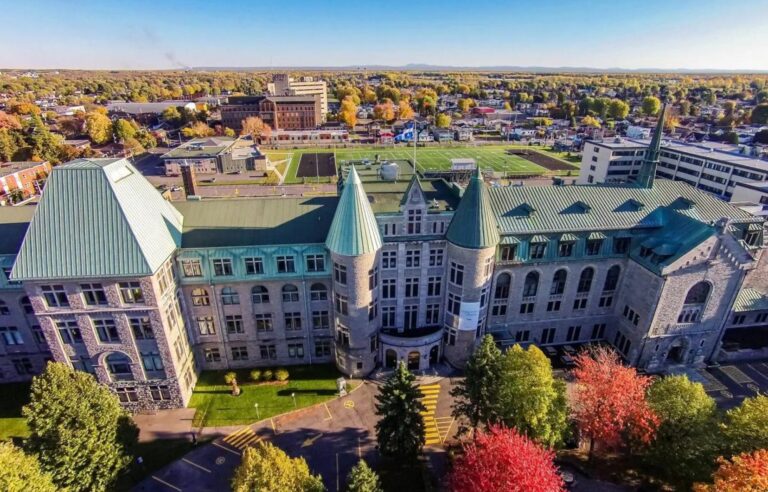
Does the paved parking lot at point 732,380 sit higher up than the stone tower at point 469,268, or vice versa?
the stone tower at point 469,268

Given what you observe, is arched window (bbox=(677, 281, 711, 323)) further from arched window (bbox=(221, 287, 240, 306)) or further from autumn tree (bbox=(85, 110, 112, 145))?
autumn tree (bbox=(85, 110, 112, 145))

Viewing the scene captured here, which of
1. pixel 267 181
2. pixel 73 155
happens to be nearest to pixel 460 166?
pixel 267 181

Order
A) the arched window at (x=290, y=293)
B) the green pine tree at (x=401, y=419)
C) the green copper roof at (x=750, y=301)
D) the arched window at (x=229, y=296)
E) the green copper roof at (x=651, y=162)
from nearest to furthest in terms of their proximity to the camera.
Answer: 1. the green pine tree at (x=401, y=419)
2. the arched window at (x=229, y=296)
3. the arched window at (x=290, y=293)
4. the green copper roof at (x=651, y=162)
5. the green copper roof at (x=750, y=301)

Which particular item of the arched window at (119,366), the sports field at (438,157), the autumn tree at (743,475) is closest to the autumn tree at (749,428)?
the autumn tree at (743,475)

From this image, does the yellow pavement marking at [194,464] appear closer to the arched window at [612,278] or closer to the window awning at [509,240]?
the window awning at [509,240]

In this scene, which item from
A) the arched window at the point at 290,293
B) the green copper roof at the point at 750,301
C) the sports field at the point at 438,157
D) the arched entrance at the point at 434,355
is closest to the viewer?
the arched window at the point at 290,293

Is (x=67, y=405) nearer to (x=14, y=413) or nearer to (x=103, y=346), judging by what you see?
(x=103, y=346)
